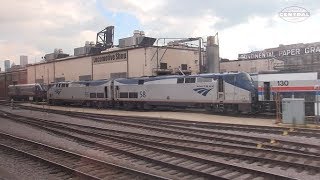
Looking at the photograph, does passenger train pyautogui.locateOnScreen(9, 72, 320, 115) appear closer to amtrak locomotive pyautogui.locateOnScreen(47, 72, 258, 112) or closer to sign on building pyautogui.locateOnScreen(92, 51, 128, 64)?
amtrak locomotive pyautogui.locateOnScreen(47, 72, 258, 112)

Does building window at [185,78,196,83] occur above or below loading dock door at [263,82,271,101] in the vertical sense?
above

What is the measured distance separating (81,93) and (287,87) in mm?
25296

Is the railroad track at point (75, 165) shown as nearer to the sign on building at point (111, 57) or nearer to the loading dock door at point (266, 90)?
the loading dock door at point (266, 90)

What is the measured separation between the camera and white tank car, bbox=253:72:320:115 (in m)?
25.6

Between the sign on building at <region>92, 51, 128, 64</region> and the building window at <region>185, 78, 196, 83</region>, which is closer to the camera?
the building window at <region>185, 78, 196, 83</region>

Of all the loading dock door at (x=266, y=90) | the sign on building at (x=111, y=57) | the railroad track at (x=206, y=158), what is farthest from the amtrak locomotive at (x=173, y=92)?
the railroad track at (x=206, y=158)

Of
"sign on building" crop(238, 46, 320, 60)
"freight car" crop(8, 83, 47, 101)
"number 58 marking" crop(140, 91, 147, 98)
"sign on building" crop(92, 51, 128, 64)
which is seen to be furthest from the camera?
"sign on building" crop(238, 46, 320, 60)

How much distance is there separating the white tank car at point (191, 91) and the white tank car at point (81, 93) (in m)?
2.22

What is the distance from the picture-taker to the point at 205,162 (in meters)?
11.5

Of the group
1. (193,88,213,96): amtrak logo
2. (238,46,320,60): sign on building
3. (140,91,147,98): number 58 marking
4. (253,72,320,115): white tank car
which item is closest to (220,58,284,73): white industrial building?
(238,46,320,60): sign on building

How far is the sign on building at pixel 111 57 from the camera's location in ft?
164

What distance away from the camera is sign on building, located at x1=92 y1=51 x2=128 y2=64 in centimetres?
4997

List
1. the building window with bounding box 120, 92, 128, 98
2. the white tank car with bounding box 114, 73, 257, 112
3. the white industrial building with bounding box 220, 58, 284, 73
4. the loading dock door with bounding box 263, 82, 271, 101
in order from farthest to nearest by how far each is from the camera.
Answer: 1. the white industrial building with bounding box 220, 58, 284, 73
2. the building window with bounding box 120, 92, 128, 98
3. the white tank car with bounding box 114, 73, 257, 112
4. the loading dock door with bounding box 263, 82, 271, 101

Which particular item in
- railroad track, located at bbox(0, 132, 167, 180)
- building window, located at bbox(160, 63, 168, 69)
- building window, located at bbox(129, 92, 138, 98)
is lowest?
railroad track, located at bbox(0, 132, 167, 180)
